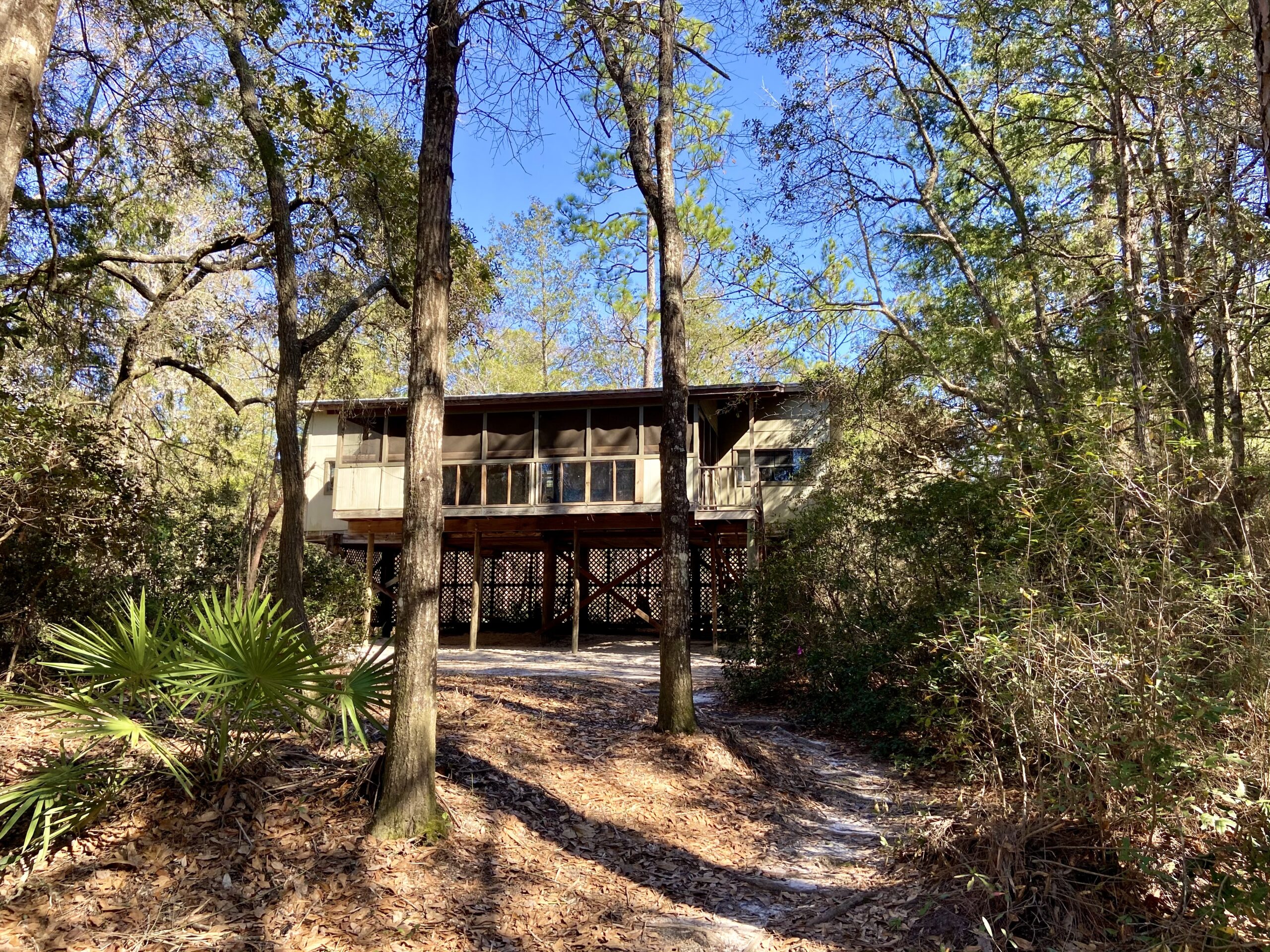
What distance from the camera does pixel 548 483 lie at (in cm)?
1641

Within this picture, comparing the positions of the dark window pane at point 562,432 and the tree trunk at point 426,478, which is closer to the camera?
the tree trunk at point 426,478

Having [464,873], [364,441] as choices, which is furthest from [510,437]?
[464,873]

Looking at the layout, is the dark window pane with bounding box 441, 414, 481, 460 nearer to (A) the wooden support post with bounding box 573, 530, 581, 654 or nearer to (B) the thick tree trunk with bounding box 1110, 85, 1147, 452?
(A) the wooden support post with bounding box 573, 530, 581, 654

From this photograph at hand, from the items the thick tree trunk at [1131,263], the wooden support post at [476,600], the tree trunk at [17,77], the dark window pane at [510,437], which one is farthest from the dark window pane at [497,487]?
the tree trunk at [17,77]

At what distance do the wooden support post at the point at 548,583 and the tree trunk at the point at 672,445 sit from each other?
12084 mm

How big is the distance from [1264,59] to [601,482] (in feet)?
46.6

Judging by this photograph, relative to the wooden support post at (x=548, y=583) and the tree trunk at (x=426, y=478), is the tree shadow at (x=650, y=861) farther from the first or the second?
the wooden support post at (x=548, y=583)

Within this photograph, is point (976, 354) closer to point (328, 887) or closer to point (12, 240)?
point (328, 887)

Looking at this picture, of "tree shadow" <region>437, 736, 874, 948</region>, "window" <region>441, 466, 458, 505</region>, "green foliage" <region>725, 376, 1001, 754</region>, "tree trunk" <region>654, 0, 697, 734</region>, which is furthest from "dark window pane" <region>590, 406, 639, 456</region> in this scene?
→ "tree shadow" <region>437, 736, 874, 948</region>

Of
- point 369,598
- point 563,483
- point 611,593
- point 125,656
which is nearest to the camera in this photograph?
point 125,656

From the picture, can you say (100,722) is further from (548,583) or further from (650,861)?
(548,583)

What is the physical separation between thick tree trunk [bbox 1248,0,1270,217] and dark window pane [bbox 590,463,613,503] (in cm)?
1404

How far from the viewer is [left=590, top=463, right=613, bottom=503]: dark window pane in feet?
53.2

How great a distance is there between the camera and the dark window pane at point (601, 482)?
1622 centimetres
